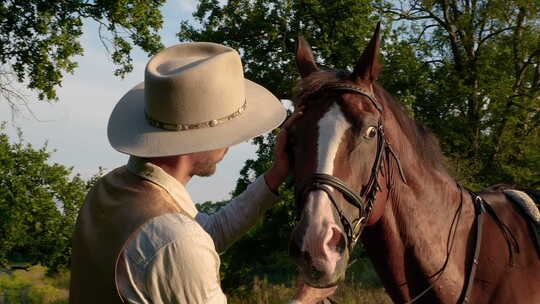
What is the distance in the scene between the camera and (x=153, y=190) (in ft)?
5.44

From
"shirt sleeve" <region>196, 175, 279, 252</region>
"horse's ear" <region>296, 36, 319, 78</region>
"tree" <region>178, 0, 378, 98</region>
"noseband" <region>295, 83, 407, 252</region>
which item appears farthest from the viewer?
"tree" <region>178, 0, 378, 98</region>

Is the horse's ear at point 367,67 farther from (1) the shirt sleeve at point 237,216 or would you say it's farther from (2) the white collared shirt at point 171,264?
(2) the white collared shirt at point 171,264

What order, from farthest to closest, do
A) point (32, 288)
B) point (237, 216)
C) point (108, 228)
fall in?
point (32, 288) → point (237, 216) → point (108, 228)

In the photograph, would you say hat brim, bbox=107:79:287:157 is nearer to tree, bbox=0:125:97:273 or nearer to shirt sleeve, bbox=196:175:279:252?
shirt sleeve, bbox=196:175:279:252

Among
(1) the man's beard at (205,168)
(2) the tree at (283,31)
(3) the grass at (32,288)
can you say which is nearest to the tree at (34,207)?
(3) the grass at (32,288)

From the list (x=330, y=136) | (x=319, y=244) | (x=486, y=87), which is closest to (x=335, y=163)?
(x=330, y=136)

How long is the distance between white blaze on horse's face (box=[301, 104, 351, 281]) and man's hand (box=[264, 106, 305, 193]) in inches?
10.4

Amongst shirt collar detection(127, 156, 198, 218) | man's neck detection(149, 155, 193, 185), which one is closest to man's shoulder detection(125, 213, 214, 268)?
shirt collar detection(127, 156, 198, 218)

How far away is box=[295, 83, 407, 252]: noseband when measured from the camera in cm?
230

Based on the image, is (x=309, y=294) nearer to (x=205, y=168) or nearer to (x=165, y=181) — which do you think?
(x=205, y=168)

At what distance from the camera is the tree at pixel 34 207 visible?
8.45m

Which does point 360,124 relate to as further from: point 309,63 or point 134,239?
point 134,239

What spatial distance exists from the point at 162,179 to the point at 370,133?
1.22 meters

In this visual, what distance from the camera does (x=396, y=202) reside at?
2686 mm
